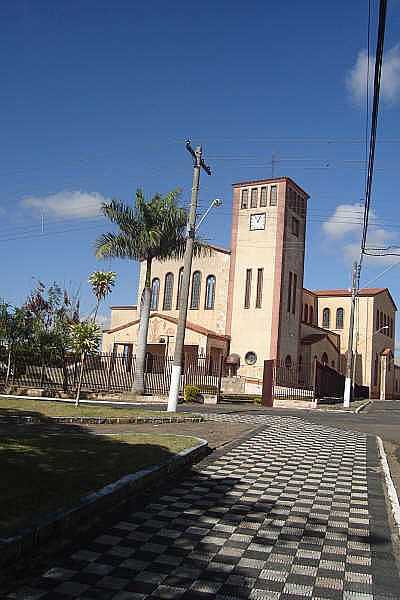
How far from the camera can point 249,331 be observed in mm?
41688

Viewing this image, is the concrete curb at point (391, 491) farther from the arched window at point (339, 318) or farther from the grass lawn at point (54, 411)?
the arched window at point (339, 318)

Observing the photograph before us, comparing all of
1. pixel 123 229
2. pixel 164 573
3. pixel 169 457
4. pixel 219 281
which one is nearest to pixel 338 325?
pixel 219 281

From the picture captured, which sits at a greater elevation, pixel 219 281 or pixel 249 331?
pixel 219 281

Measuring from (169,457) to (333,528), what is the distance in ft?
10.3

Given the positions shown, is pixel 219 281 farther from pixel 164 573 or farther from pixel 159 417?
pixel 164 573

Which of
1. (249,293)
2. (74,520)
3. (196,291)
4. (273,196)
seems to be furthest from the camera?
(196,291)

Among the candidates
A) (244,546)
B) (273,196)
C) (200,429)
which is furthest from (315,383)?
(244,546)

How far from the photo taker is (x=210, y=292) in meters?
44.6

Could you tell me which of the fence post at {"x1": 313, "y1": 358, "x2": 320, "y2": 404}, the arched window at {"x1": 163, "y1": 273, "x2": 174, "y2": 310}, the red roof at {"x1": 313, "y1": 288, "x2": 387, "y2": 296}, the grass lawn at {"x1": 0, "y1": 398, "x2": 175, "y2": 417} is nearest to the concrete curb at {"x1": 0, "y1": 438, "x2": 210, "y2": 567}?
the grass lawn at {"x1": 0, "y1": 398, "x2": 175, "y2": 417}

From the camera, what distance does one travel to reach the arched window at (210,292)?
4425 centimetres

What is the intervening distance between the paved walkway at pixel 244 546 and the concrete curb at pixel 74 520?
0.67 feet

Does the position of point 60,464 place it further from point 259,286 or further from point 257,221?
point 257,221

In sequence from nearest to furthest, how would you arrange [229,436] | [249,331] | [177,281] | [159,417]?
[229,436], [159,417], [249,331], [177,281]

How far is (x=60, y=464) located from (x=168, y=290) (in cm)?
3948
